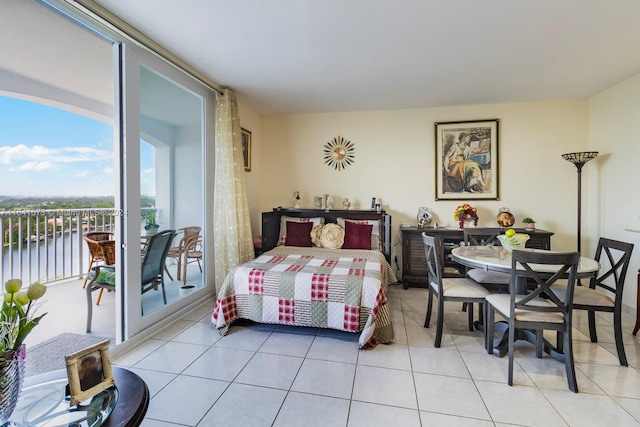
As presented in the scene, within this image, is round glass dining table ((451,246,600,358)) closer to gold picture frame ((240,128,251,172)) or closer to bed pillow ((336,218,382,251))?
bed pillow ((336,218,382,251))

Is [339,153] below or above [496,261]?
above

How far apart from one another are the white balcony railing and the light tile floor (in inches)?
93.6

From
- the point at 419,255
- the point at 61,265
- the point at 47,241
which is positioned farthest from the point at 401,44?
the point at 61,265

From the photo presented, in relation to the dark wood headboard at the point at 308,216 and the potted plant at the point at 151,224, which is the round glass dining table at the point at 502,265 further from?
the potted plant at the point at 151,224

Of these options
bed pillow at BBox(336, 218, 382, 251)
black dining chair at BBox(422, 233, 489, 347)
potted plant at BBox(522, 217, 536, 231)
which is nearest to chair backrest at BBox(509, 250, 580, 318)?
black dining chair at BBox(422, 233, 489, 347)

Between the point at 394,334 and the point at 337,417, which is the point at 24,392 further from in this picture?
the point at 394,334

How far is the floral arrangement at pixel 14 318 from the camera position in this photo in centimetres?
84

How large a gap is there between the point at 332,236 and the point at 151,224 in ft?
7.03

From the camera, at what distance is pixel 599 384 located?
1.88 meters

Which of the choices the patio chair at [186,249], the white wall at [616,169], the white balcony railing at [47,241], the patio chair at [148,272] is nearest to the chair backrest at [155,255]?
the patio chair at [148,272]

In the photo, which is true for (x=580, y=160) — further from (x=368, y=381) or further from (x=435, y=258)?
(x=368, y=381)

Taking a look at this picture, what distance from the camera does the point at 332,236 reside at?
12.8 feet

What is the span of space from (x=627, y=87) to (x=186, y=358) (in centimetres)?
528

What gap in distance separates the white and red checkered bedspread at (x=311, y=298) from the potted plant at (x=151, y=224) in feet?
2.78
